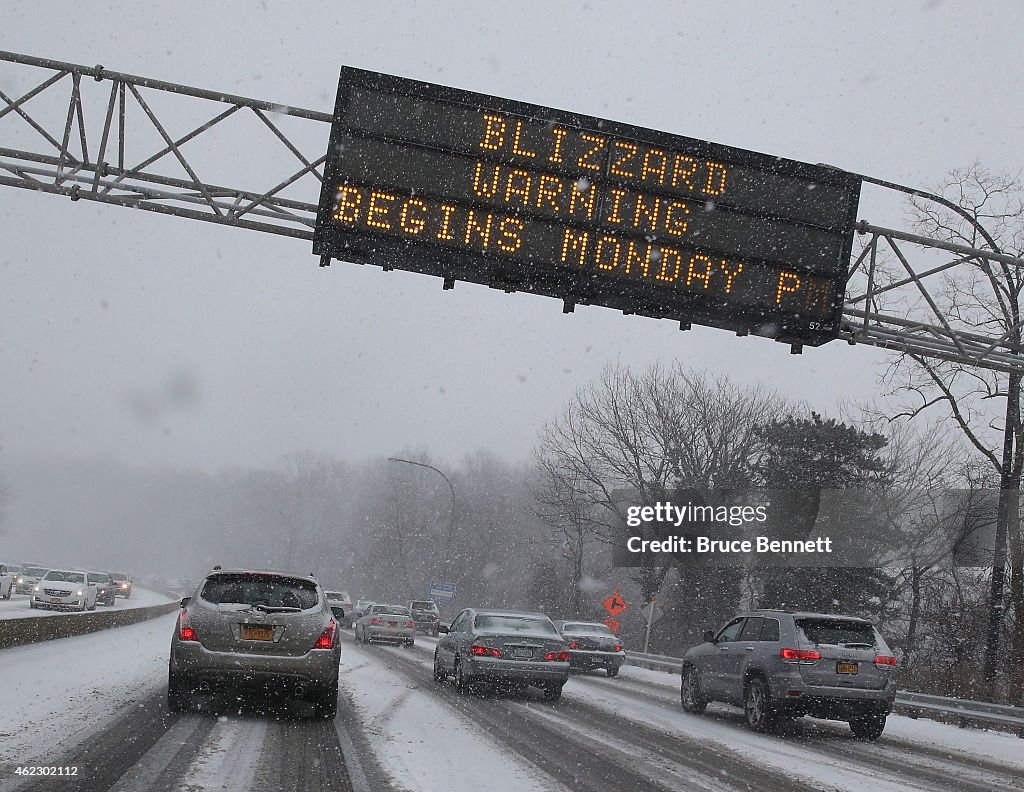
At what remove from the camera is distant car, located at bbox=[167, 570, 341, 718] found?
9883 millimetres

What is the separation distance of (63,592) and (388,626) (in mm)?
11462

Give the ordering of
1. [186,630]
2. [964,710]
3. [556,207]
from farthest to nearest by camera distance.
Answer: [964,710]
[556,207]
[186,630]

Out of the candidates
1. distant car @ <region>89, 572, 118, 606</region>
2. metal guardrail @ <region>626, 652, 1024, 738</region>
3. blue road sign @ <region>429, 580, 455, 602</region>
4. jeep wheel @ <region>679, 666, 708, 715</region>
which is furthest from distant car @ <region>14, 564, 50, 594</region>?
metal guardrail @ <region>626, 652, 1024, 738</region>

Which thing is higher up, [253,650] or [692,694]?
[253,650]

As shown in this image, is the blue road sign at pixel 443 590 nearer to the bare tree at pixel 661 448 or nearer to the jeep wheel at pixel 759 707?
the bare tree at pixel 661 448

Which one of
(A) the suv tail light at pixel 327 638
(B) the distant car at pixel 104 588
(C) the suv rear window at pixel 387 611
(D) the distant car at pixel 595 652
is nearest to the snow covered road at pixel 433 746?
(A) the suv tail light at pixel 327 638

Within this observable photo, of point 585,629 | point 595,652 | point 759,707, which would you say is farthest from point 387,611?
point 759,707

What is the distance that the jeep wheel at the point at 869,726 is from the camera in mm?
12406

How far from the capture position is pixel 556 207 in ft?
40.0

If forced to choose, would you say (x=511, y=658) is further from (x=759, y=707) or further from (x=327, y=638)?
(x=327, y=638)

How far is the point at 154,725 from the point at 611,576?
59.7 meters

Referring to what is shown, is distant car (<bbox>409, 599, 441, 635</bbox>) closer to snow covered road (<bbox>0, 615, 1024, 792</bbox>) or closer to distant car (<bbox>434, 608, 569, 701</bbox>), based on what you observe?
distant car (<bbox>434, 608, 569, 701</bbox>)

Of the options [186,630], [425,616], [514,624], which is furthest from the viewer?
[425,616]

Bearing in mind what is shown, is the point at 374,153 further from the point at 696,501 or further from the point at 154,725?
the point at 696,501
